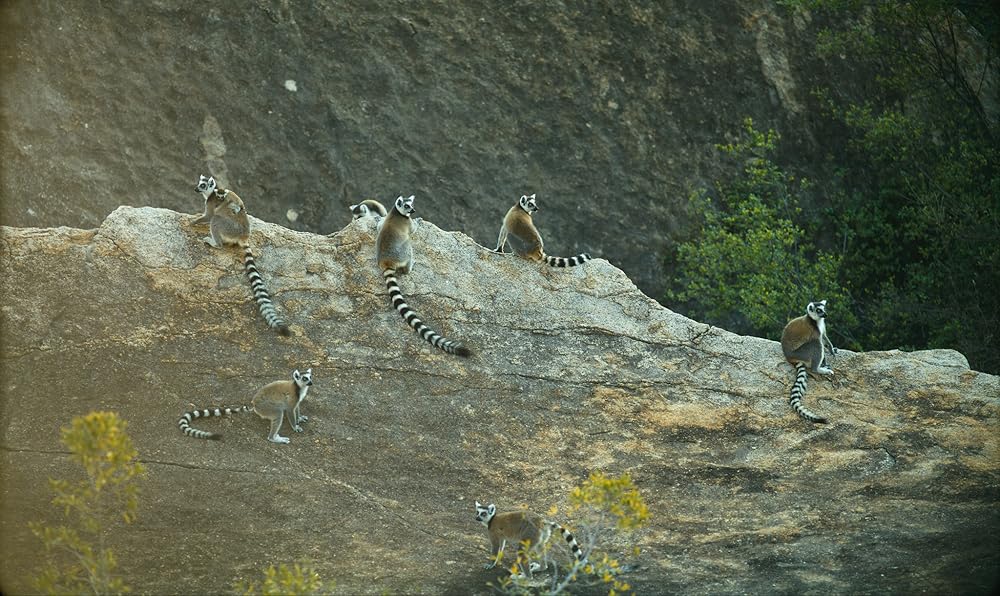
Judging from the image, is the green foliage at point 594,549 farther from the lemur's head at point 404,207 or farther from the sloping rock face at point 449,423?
the lemur's head at point 404,207

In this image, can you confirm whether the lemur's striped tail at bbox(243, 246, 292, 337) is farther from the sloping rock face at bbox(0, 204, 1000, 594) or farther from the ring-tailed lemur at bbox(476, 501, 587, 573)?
the ring-tailed lemur at bbox(476, 501, 587, 573)

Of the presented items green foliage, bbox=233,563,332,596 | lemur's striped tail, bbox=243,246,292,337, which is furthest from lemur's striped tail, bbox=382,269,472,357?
green foliage, bbox=233,563,332,596

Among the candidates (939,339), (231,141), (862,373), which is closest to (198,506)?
(862,373)

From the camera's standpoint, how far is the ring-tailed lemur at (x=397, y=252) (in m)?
11.6

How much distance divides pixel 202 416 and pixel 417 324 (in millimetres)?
2337

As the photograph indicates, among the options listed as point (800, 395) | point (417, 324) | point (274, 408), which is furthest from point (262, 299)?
point (800, 395)

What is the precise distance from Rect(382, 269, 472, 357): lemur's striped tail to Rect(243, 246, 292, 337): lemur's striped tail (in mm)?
1146

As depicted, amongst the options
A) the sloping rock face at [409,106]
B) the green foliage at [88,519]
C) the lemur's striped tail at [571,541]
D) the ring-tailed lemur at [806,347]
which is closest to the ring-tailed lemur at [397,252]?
the lemur's striped tail at [571,541]

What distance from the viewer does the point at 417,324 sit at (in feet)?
37.5

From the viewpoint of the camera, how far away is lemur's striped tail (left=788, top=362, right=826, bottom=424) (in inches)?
434

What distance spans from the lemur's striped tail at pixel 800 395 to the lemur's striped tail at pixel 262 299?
501 centimetres

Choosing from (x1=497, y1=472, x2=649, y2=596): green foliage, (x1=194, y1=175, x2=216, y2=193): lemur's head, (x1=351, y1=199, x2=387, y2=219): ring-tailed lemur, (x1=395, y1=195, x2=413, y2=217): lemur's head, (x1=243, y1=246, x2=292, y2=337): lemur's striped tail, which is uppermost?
(x1=351, y1=199, x2=387, y2=219): ring-tailed lemur

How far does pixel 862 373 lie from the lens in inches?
474

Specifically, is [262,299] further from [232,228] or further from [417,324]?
[417,324]
